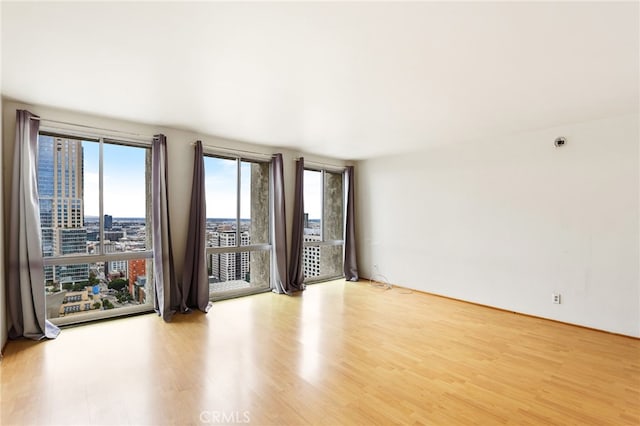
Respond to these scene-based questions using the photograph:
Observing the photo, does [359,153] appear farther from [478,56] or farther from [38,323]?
[38,323]

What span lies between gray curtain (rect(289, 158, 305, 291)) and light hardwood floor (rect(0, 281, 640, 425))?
144 cm

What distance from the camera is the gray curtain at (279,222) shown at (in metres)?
5.32

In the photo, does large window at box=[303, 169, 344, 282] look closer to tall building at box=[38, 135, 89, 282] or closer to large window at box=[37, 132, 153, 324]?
large window at box=[37, 132, 153, 324]

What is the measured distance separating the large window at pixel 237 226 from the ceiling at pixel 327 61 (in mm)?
1314

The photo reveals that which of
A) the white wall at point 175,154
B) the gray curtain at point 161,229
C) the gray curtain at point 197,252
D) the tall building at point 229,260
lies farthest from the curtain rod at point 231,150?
the tall building at point 229,260

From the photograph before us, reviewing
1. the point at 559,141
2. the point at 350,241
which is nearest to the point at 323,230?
the point at 350,241

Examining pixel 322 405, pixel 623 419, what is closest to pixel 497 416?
pixel 623 419

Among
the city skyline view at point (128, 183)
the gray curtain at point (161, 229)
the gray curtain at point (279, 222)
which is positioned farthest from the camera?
the gray curtain at point (279, 222)

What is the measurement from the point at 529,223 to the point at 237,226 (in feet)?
14.5

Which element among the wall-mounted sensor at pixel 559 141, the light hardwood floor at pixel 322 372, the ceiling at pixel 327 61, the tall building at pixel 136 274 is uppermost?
the ceiling at pixel 327 61

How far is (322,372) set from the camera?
2.66 m

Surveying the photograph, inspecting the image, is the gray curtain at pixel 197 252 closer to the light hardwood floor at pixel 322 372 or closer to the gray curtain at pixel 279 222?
the light hardwood floor at pixel 322 372

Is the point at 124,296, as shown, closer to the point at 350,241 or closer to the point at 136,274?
the point at 136,274

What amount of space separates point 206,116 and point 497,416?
13.1 feet
